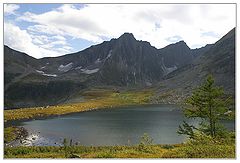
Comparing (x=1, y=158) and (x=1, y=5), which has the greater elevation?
(x=1, y=5)

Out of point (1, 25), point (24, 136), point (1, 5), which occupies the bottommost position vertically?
point (24, 136)

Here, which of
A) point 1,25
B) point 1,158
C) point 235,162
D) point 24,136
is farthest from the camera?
point 24,136

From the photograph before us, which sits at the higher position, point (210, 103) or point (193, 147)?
point (210, 103)

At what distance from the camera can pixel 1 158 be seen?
20.8 metres

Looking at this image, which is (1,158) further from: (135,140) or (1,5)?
(135,140)

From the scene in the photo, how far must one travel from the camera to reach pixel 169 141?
61.1 m

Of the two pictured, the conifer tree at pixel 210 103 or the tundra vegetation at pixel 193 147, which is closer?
the tundra vegetation at pixel 193 147

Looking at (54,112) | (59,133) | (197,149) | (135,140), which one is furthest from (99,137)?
(54,112)

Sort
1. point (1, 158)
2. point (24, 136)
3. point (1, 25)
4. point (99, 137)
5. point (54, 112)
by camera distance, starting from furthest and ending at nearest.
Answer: point (54, 112)
point (24, 136)
point (99, 137)
point (1, 25)
point (1, 158)

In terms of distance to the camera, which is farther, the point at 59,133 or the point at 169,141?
the point at 59,133

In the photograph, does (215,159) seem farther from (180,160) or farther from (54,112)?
(54,112)

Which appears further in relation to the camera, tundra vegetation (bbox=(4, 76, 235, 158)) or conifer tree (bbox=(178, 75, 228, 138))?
conifer tree (bbox=(178, 75, 228, 138))

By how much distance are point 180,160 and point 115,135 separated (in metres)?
51.2

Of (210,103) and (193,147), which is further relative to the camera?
(210,103)
